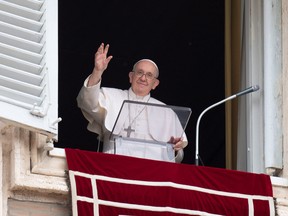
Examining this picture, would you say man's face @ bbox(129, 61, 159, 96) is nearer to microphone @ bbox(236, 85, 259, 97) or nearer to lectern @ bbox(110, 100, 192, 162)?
lectern @ bbox(110, 100, 192, 162)

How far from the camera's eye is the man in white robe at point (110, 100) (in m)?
13.2

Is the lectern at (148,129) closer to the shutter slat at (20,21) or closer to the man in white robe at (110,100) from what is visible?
the man in white robe at (110,100)

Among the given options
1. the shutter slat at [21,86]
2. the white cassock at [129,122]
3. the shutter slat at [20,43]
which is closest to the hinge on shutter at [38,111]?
the shutter slat at [21,86]

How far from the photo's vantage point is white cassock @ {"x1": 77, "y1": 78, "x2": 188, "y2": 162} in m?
13.1

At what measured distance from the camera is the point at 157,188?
1273 centimetres

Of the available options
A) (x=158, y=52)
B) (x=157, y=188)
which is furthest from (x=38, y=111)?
(x=158, y=52)

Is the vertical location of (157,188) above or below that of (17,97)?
below

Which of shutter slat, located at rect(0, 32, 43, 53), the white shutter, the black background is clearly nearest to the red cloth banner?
the white shutter

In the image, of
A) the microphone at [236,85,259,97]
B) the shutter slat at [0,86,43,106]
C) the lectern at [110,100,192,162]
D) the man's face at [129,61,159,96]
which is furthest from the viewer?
the man's face at [129,61,159,96]

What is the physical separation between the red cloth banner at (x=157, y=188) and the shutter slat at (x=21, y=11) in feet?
2.47

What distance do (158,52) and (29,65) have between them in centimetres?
339

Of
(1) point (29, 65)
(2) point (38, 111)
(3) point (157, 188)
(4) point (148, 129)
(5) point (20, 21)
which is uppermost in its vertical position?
(5) point (20, 21)

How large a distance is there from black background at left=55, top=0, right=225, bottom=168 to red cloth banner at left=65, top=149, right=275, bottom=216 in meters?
2.58

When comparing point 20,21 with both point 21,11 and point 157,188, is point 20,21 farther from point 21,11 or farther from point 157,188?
point 157,188
